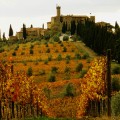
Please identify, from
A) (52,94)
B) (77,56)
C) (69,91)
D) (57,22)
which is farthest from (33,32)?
(69,91)

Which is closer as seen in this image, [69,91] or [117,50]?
[69,91]

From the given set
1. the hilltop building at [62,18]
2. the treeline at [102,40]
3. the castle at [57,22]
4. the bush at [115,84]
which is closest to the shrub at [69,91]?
the bush at [115,84]

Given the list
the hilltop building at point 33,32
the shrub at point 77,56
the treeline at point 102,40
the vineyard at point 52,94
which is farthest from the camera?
the hilltop building at point 33,32

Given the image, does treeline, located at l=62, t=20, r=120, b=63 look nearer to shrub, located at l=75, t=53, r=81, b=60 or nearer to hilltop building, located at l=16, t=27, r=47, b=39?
shrub, located at l=75, t=53, r=81, b=60

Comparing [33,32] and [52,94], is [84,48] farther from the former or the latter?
[33,32]

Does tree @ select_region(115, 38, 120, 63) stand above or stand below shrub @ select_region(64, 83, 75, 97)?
above

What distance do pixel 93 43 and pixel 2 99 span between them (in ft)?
204

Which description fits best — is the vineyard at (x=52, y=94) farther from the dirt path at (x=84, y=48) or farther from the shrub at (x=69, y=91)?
the dirt path at (x=84, y=48)

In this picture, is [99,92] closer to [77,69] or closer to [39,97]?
[39,97]

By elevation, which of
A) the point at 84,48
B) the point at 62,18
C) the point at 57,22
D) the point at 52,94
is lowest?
the point at 52,94

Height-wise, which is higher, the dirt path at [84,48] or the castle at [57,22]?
the castle at [57,22]

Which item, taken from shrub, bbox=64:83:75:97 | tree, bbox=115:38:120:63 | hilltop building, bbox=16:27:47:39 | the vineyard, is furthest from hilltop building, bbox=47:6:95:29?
shrub, bbox=64:83:75:97

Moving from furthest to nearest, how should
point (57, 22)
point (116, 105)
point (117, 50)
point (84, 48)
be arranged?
point (57, 22) < point (84, 48) < point (117, 50) < point (116, 105)

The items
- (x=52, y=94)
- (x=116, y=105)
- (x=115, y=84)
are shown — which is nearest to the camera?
(x=116, y=105)
